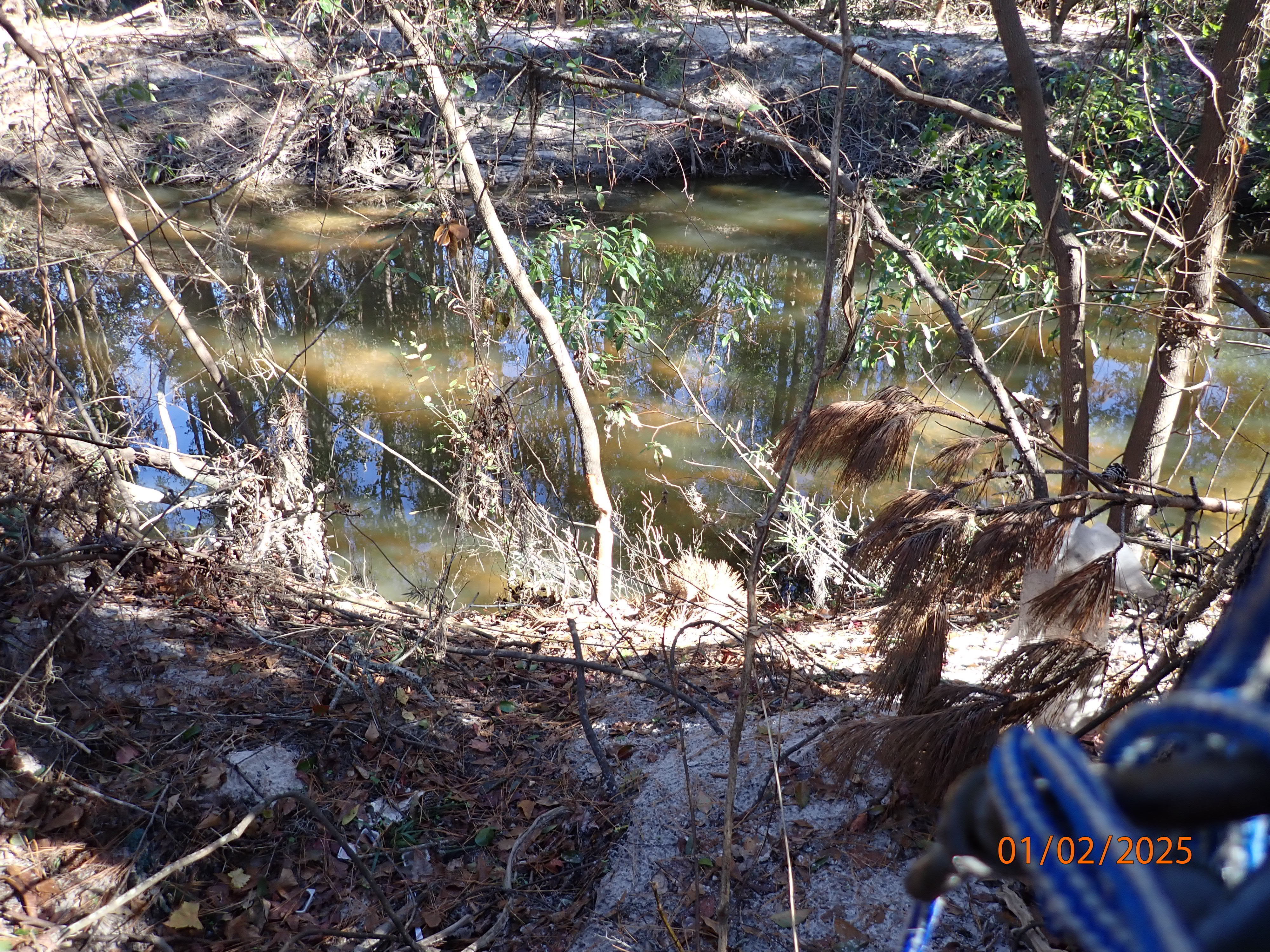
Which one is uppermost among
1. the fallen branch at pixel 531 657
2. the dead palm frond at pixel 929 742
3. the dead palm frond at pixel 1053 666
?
the dead palm frond at pixel 1053 666

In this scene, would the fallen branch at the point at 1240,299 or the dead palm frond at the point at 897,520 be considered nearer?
the dead palm frond at the point at 897,520

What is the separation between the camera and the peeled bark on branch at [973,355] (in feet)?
8.60

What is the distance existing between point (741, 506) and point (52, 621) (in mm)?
5303

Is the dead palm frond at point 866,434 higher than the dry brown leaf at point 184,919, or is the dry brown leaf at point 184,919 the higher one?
the dead palm frond at point 866,434

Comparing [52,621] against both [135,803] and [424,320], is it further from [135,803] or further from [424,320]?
[424,320]

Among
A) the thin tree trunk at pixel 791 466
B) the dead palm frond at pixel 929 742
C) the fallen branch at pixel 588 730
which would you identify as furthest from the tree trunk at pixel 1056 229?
the fallen branch at pixel 588 730

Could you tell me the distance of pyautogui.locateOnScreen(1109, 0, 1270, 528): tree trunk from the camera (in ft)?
10.6

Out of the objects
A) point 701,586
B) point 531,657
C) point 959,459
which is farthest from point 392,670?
point 959,459

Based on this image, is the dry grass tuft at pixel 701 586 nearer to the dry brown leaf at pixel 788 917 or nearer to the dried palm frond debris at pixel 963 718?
the dry brown leaf at pixel 788 917

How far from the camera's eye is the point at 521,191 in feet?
15.4

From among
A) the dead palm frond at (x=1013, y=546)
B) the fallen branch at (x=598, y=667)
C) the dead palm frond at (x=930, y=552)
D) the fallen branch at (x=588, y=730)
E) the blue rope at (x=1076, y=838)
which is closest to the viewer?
the blue rope at (x=1076, y=838)

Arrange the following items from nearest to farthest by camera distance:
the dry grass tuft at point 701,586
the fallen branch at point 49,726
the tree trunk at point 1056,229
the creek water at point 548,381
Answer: the fallen branch at point 49,726 → the tree trunk at point 1056,229 → the dry grass tuft at point 701,586 → the creek water at point 548,381

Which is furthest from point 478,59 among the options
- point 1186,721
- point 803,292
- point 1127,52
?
point 803,292

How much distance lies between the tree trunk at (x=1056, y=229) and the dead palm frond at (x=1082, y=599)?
62.3 inches
